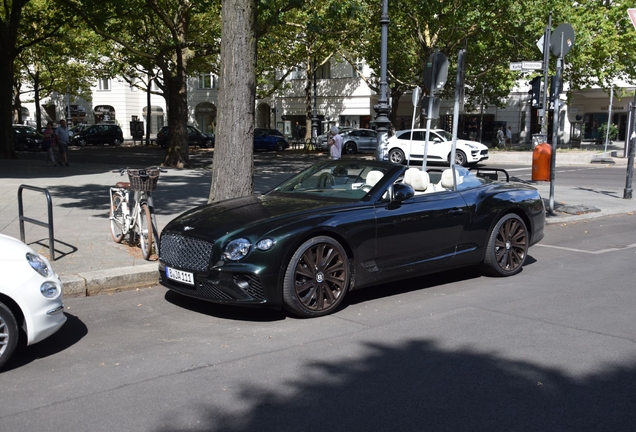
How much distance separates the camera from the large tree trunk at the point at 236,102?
8.84 meters

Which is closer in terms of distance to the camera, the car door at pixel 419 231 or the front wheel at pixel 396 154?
the car door at pixel 419 231

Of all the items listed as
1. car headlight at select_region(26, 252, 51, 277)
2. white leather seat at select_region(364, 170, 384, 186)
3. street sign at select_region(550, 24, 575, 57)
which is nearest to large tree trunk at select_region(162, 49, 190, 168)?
street sign at select_region(550, 24, 575, 57)

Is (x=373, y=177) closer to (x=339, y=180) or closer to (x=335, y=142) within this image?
(x=339, y=180)

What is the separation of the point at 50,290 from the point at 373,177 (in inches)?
135

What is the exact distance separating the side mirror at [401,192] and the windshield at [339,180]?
196mm

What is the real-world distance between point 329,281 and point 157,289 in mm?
2236

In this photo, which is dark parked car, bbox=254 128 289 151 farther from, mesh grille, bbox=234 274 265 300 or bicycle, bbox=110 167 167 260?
mesh grille, bbox=234 274 265 300

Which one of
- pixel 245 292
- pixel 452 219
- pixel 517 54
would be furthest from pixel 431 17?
pixel 245 292

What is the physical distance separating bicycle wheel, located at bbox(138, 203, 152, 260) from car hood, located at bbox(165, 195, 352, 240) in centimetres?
136

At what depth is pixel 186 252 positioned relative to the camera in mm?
6223

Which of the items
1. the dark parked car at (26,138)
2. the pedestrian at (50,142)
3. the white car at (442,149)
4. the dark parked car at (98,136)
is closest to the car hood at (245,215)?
the pedestrian at (50,142)

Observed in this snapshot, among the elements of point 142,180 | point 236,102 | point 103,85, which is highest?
point 103,85

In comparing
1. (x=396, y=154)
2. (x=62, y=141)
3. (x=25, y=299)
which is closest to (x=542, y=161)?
(x=25, y=299)

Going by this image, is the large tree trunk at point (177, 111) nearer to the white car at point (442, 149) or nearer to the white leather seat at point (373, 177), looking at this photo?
the white car at point (442, 149)
